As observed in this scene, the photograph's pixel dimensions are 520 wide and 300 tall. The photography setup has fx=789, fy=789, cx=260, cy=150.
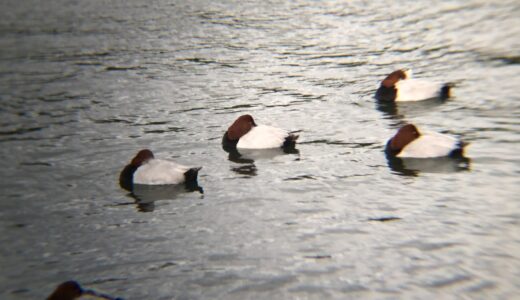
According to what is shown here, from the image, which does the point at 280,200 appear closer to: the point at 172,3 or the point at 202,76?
the point at 202,76

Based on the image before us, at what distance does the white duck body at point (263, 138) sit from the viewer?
13.9m

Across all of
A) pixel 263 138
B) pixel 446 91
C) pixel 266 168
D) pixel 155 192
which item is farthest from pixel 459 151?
pixel 155 192

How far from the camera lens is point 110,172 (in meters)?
13.2

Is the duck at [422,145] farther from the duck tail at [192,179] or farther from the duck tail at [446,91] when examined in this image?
the duck tail at [446,91]

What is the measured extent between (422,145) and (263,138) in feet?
9.42

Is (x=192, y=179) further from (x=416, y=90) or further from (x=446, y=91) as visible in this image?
(x=446, y=91)

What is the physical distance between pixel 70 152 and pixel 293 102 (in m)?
5.42

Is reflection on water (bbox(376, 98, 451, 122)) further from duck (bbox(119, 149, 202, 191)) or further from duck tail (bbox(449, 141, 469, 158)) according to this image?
duck (bbox(119, 149, 202, 191))

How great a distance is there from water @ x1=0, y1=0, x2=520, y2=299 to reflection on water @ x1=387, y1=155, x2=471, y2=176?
6cm

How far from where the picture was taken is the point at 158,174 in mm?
12164

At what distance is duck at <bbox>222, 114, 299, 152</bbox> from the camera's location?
45.7 feet

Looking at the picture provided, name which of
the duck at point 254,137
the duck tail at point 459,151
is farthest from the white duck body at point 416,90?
the duck tail at point 459,151

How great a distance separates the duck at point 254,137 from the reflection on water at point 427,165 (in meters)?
1.97

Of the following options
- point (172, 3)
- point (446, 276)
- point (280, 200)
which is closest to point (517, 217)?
point (446, 276)
